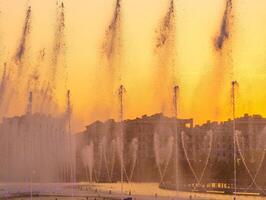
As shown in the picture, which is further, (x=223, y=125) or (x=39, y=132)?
(x=223, y=125)

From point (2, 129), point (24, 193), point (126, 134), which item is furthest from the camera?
point (126, 134)

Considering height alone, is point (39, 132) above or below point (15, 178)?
above

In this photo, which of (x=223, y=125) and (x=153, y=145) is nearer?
(x=223, y=125)

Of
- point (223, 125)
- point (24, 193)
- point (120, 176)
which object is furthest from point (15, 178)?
point (223, 125)

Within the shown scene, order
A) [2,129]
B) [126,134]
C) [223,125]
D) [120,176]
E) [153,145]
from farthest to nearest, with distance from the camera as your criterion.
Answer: [126,134], [153,145], [223,125], [120,176], [2,129]

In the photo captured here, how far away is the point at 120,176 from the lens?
249 ft

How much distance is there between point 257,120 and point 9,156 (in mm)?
48011

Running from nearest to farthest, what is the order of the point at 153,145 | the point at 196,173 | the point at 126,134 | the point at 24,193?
the point at 24,193 < the point at 196,173 < the point at 153,145 < the point at 126,134

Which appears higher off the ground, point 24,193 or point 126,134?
point 126,134

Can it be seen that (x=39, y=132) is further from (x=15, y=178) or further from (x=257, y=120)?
(x=257, y=120)

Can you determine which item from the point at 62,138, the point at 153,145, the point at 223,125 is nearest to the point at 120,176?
the point at 62,138

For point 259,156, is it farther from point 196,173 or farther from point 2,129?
point 2,129

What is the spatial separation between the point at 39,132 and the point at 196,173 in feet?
53.7

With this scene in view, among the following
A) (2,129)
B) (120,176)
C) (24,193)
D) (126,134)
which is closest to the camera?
(24,193)
